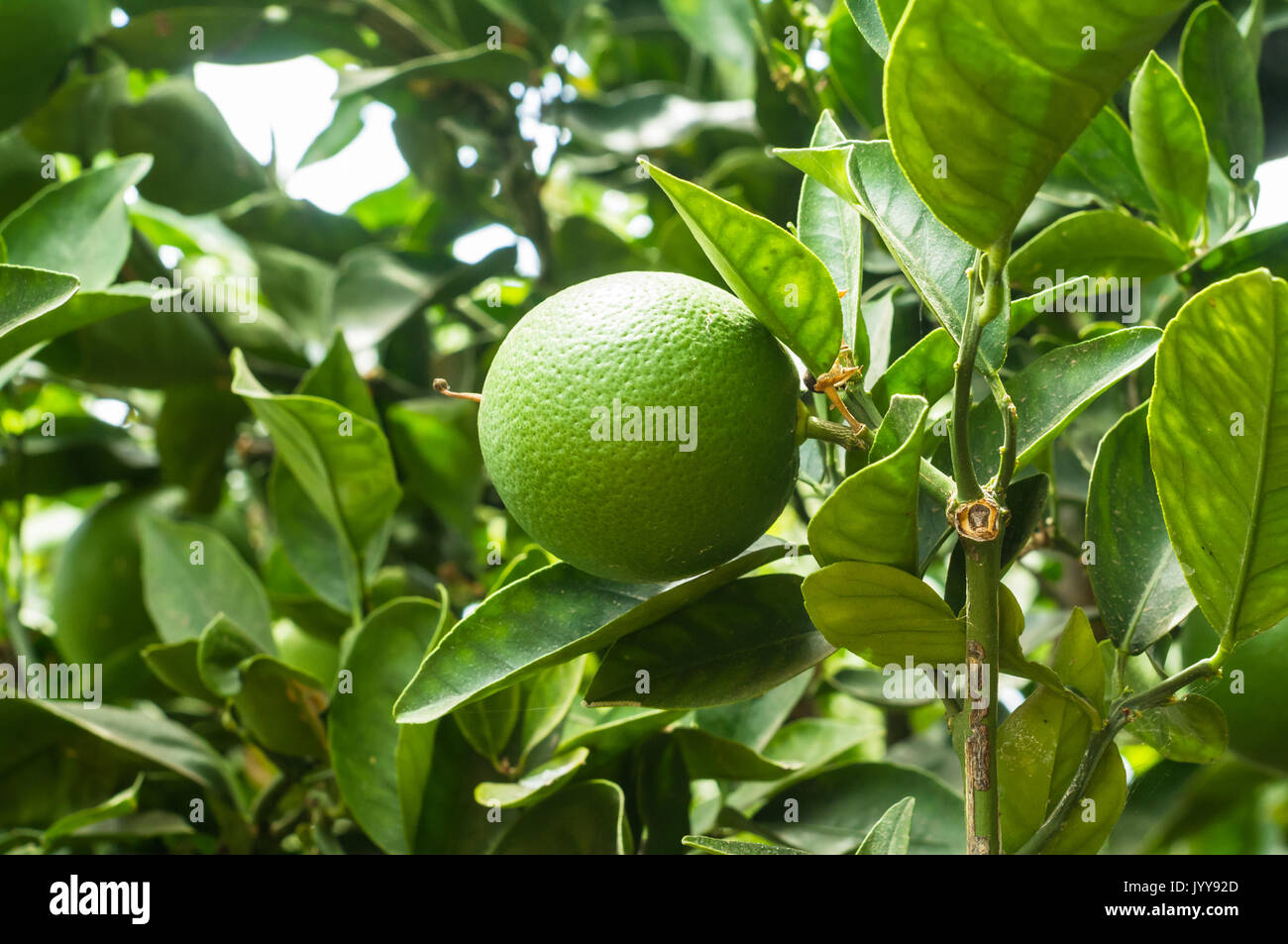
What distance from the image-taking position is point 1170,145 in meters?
0.78

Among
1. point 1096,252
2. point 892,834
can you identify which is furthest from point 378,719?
Answer: point 1096,252

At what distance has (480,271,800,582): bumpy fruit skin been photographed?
21.2 inches

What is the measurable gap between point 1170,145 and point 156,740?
97 centimetres

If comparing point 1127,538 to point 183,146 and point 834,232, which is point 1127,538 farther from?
point 183,146

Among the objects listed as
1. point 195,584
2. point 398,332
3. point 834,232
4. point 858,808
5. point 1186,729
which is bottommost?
point 858,808

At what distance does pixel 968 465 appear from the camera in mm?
499

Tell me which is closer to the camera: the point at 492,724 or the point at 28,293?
the point at 28,293

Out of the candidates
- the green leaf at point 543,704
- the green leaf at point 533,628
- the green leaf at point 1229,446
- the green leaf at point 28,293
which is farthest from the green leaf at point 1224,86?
the green leaf at point 28,293

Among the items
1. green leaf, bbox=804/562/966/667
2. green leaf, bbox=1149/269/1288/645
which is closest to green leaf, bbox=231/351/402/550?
green leaf, bbox=804/562/966/667

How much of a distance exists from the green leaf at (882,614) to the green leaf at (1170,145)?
447 mm

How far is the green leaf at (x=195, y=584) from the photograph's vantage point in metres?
1.04

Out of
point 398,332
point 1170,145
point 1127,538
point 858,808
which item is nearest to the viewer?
point 1127,538

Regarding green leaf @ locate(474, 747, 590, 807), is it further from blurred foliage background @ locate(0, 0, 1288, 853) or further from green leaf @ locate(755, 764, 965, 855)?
green leaf @ locate(755, 764, 965, 855)
